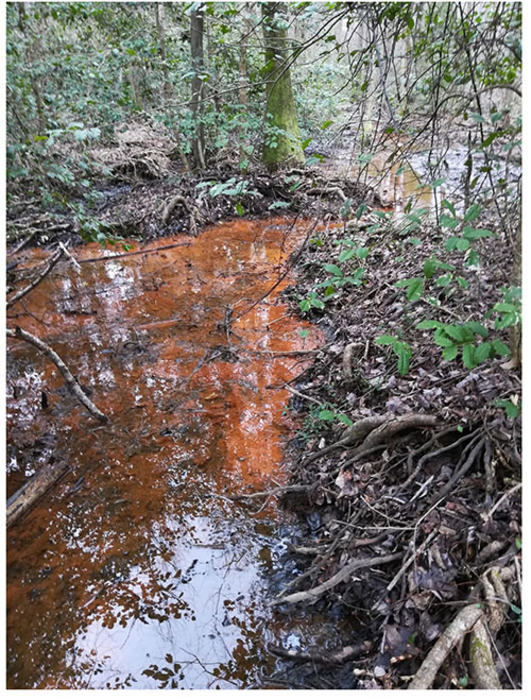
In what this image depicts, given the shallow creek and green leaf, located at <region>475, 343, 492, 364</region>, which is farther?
the shallow creek

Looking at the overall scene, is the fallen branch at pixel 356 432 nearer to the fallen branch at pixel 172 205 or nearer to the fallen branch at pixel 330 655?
the fallen branch at pixel 330 655

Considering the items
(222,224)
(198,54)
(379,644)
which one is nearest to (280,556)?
(379,644)

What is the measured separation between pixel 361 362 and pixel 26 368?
12.1ft

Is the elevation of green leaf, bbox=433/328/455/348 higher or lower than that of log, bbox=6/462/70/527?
higher

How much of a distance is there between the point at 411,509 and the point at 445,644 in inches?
29.1

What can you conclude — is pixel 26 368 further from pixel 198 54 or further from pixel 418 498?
pixel 198 54

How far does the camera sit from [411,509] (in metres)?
2.43

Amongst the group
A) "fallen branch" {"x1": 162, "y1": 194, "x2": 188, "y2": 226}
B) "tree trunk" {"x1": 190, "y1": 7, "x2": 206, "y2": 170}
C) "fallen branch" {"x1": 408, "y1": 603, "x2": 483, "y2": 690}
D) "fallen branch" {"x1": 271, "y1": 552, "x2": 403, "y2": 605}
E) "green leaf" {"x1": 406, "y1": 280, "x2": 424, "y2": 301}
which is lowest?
"fallen branch" {"x1": 271, "y1": 552, "x2": 403, "y2": 605}

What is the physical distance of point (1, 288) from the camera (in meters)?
2.07

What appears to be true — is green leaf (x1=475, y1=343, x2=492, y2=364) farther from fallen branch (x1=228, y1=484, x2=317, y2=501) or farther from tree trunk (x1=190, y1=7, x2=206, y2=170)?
tree trunk (x1=190, y1=7, x2=206, y2=170)

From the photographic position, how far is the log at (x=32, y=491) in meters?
3.09

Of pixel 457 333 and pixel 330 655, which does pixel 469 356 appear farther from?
pixel 330 655

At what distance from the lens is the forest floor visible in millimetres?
1847

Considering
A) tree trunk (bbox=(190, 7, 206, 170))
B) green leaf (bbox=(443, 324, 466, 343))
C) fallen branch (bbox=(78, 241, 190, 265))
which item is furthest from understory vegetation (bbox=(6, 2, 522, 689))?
tree trunk (bbox=(190, 7, 206, 170))
